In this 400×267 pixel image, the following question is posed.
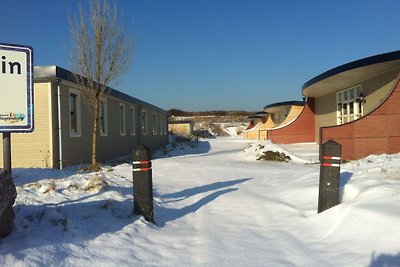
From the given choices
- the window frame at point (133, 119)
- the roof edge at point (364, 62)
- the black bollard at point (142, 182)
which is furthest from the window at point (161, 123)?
the black bollard at point (142, 182)

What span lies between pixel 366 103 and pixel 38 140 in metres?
14.8

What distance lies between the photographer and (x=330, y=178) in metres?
5.83

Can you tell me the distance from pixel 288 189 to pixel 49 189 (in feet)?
16.8

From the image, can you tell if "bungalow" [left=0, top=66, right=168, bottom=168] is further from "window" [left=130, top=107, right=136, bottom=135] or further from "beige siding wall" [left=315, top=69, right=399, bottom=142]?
"beige siding wall" [left=315, top=69, right=399, bottom=142]

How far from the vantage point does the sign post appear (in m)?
4.30

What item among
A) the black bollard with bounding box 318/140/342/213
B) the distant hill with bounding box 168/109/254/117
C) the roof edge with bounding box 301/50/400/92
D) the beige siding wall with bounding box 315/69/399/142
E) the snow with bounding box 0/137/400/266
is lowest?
the snow with bounding box 0/137/400/266

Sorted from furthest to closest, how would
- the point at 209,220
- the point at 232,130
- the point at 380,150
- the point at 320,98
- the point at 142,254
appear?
the point at 232,130
the point at 320,98
the point at 380,150
the point at 209,220
the point at 142,254

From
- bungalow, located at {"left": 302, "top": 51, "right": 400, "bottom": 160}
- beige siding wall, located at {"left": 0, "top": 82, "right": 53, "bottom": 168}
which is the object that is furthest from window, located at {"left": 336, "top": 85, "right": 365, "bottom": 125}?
beige siding wall, located at {"left": 0, "top": 82, "right": 53, "bottom": 168}

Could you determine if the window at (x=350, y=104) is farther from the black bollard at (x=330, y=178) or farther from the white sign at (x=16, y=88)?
the white sign at (x=16, y=88)

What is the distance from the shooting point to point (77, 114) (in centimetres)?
1416

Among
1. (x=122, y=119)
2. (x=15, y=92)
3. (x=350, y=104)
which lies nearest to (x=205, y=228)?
(x=15, y=92)

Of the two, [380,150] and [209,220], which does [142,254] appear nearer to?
[209,220]

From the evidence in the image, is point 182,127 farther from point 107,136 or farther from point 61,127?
point 61,127

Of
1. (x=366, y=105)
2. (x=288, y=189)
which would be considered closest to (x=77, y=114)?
(x=288, y=189)
